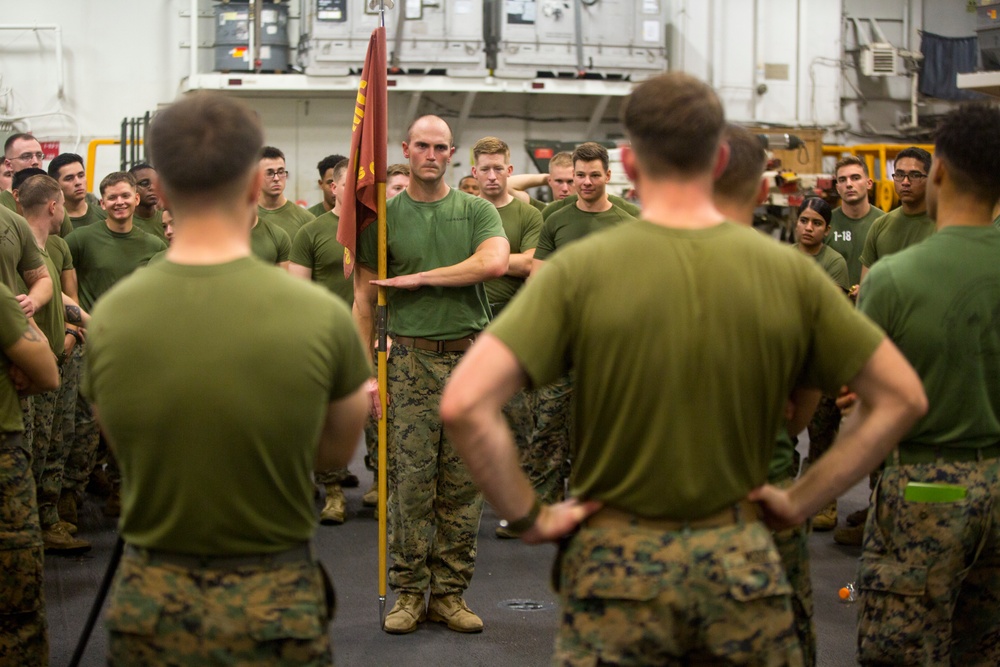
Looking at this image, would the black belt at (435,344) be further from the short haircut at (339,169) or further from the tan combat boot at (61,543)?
the tan combat boot at (61,543)

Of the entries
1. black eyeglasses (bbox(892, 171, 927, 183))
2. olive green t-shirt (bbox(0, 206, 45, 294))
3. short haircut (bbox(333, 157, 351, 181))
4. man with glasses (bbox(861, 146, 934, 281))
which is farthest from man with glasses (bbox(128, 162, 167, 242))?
black eyeglasses (bbox(892, 171, 927, 183))

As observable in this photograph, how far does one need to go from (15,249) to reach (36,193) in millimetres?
663

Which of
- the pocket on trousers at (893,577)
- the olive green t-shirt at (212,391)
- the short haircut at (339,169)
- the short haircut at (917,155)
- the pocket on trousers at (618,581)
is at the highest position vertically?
the short haircut at (917,155)

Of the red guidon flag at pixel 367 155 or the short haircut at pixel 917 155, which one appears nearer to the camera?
the red guidon flag at pixel 367 155

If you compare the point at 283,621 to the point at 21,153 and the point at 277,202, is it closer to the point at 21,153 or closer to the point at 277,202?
the point at 277,202

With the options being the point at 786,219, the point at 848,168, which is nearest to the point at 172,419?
the point at 848,168

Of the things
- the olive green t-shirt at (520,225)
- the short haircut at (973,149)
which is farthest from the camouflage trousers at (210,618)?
the olive green t-shirt at (520,225)

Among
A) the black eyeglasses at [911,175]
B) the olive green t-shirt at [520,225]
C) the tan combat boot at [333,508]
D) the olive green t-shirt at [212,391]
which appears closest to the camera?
the olive green t-shirt at [212,391]

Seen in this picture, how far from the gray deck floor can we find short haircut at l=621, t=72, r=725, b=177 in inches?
98.1

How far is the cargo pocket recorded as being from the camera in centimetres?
315

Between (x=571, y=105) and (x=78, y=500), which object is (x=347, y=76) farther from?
(x=78, y=500)

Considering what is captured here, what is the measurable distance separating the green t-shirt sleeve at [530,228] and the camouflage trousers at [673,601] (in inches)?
168

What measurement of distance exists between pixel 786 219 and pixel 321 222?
7742mm

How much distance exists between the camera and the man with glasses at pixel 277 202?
20.7 ft
